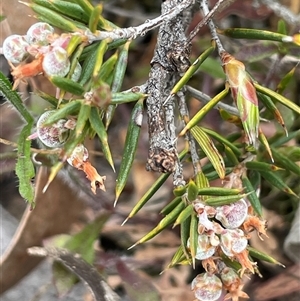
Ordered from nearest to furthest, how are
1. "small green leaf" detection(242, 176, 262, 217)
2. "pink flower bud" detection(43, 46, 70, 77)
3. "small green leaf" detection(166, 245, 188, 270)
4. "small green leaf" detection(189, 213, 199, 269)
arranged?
"pink flower bud" detection(43, 46, 70, 77) → "small green leaf" detection(189, 213, 199, 269) → "small green leaf" detection(166, 245, 188, 270) → "small green leaf" detection(242, 176, 262, 217)

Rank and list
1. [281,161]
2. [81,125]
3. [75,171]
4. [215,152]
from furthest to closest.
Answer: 1. [75,171]
2. [281,161]
3. [215,152]
4. [81,125]

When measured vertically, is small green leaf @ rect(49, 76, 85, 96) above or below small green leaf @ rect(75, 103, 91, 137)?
above

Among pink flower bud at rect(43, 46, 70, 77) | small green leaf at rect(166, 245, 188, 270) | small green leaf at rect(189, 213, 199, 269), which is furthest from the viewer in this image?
small green leaf at rect(166, 245, 188, 270)

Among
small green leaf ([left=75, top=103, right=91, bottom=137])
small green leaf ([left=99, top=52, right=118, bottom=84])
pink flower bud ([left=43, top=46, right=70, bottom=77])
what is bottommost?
small green leaf ([left=75, top=103, right=91, bottom=137])

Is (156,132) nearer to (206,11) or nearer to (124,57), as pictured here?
(124,57)

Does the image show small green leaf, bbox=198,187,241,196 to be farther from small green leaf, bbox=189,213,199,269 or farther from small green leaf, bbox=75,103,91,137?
small green leaf, bbox=75,103,91,137

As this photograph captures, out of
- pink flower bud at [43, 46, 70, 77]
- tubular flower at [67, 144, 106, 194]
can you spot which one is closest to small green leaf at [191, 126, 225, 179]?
tubular flower at [67, 144, 106, 194]

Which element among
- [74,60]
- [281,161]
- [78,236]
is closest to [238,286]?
[281,161]
